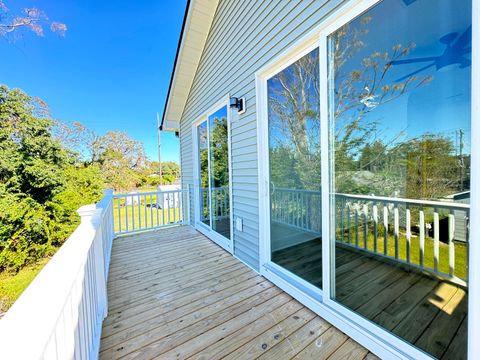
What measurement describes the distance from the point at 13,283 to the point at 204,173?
27.0 ft

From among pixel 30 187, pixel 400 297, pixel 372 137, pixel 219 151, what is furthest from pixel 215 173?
pixel 30 187

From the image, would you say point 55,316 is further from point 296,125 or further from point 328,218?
point 296,125

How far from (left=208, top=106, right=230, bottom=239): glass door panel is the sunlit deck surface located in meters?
0.95

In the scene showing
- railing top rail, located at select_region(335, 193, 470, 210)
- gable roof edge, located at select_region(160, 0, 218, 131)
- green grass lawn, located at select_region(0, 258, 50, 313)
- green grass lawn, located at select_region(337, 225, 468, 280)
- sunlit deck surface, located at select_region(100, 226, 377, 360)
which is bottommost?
green grass lawn, located at select_region(0, 258, 50, 313)

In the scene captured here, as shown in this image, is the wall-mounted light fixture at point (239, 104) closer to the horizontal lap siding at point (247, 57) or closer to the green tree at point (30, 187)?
the horizontal lap siding at point (247, 57)

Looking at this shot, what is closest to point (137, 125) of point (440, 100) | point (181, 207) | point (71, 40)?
point (71, 40)

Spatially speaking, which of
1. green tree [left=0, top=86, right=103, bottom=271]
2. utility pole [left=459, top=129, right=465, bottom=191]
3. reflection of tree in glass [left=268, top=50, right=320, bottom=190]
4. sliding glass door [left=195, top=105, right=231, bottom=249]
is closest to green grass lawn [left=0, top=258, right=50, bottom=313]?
green tree [left=0, top=86, right=103, bottom=271]

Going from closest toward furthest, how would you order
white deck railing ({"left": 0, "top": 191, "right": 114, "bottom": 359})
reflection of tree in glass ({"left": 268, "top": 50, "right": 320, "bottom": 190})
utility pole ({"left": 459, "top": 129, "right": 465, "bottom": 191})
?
1. white deck railing ({"left": 0, "top": 191, "right": 114, "bottom": 359})
2. utility pole ({"left": 459, "top": 129, "right": 465, "bottom": 191})
3. reflection of tree in glass ({"left": 268, "top": 50, "right": 320, "bottom": 190})

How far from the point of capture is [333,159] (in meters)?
1.82

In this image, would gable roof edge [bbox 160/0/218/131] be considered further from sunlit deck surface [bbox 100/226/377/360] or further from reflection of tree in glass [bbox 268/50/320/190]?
sunlit deck surface [bbox 100/226/377/360]

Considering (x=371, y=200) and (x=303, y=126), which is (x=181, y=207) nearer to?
(x=303, y=126)

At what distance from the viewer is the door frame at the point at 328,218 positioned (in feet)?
3.51

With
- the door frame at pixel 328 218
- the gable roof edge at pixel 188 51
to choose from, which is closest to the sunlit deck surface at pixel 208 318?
the door frame at pixel 328 218

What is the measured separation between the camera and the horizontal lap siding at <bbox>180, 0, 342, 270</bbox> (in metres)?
2.14
